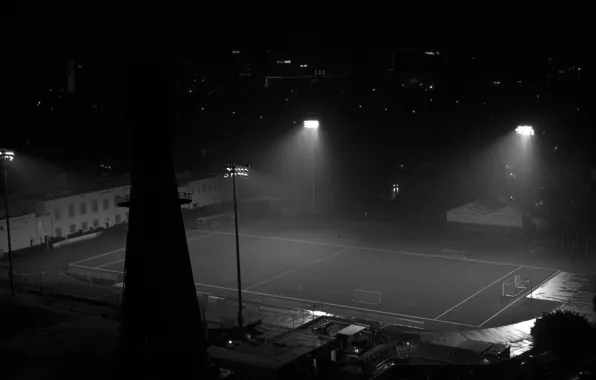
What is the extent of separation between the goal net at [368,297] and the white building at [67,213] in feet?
35.3

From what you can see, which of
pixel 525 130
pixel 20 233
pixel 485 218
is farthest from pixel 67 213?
pixel 525 130

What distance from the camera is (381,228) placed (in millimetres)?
33594

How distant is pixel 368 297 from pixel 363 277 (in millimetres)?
2626

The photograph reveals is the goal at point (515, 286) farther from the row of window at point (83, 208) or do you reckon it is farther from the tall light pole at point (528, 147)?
the row of window at point (83, 208)

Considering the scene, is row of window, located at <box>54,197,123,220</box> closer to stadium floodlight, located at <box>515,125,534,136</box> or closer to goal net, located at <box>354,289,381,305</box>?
goal net, located at <box>354,289,381,305</box>

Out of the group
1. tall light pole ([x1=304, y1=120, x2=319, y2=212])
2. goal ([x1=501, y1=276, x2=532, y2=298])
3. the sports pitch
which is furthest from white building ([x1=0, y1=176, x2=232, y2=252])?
goal ([x1=501, y1=276, x2=532, y2=298])

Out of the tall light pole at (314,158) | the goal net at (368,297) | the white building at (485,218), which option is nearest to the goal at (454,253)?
the white building at (485,218)

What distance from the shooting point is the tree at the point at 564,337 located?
14617mm

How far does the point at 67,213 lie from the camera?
102 feet

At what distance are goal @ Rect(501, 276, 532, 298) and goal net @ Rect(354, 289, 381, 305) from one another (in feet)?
11.9

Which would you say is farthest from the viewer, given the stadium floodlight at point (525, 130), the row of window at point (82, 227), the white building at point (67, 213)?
the stadium floodlight at point (525, 130)

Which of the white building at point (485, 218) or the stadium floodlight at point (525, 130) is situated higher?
the stadium floodlight at point (525, 130)

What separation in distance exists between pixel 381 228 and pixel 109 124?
22269 mm

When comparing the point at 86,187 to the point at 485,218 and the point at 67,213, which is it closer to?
the point at 67,213
